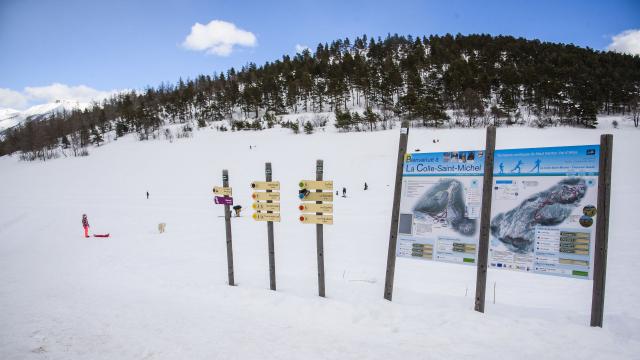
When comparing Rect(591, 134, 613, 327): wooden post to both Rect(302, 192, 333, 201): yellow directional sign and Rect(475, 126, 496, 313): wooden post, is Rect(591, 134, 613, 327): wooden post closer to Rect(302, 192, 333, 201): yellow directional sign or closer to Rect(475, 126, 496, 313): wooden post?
Rect(475, 126, 496, 313): wooden post

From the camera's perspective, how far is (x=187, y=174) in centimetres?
4181

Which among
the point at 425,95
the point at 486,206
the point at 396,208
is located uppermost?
the point at 425,95

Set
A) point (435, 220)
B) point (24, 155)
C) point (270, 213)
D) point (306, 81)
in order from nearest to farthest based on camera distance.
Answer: point (435, 220)
point (270, 213)
point (24, 155)
point (306, 81)

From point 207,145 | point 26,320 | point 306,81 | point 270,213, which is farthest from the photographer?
point 306,81

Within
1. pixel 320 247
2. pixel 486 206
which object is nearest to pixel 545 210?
pixel 486 206

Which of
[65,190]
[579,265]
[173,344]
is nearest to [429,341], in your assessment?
[579,265]

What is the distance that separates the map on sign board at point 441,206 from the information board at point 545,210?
32 cm

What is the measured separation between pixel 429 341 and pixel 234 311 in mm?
3245

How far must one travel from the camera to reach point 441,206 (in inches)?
227

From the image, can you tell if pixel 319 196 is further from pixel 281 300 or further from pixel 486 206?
pixel 486 206

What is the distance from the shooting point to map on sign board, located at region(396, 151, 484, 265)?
557 centimetres

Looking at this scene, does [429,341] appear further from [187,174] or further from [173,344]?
[187,174]

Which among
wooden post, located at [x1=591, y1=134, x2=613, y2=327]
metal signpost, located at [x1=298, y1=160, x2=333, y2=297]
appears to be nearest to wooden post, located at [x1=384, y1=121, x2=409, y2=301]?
metal signpost, located at [x1=298, y1=160, x2=333, y2=297]

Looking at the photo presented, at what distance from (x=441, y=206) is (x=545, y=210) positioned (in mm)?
1476
